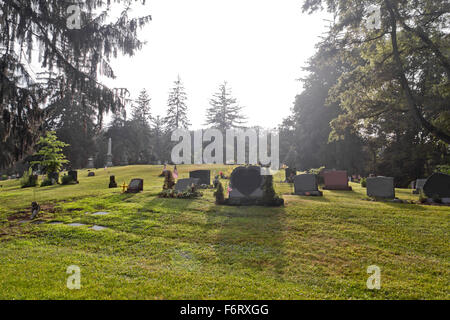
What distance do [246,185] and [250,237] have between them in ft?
14.1

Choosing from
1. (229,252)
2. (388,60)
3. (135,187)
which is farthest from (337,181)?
(229,252)

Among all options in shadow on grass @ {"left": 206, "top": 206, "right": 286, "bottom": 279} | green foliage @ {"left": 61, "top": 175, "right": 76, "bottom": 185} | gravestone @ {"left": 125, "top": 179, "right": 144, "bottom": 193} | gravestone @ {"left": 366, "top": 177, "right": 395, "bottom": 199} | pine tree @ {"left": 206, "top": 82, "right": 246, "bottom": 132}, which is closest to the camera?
shadow on grass @ {"left": 206, "top": 206, "right": 286, "bottom": 279}

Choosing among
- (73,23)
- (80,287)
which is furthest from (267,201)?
(73,23)

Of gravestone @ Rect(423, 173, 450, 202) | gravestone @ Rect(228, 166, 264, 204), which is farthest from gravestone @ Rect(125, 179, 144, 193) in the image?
gravestone @ Rect(423, 173, 450, 202)

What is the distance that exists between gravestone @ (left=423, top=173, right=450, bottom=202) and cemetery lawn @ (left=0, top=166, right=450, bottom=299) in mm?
2337

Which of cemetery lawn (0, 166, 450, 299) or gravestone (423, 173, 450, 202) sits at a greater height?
gravestone (423, 173, 450, 202)

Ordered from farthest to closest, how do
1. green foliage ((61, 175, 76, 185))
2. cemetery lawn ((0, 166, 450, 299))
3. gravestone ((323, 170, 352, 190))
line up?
green foliage ((61, 175, 76, 185))
gravestone ((323, 170, 352, 190))
cemetery lawn ((0, 166, 450, 299))

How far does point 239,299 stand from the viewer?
3.39 metres

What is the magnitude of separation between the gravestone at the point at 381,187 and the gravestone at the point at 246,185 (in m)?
5.41

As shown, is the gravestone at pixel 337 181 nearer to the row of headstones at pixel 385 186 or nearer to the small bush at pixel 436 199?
the row of headstones at pixel 385 186

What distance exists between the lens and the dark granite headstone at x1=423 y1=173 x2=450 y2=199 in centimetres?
1070

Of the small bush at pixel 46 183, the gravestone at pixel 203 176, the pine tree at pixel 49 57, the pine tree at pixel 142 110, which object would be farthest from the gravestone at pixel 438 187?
the pine tree at pixel 142 110

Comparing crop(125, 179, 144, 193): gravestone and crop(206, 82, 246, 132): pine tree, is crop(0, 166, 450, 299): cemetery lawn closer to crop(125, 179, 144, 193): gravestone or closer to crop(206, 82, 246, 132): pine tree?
crop(125, 179, 144, 193): gravestone

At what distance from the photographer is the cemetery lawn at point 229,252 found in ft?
12.0
